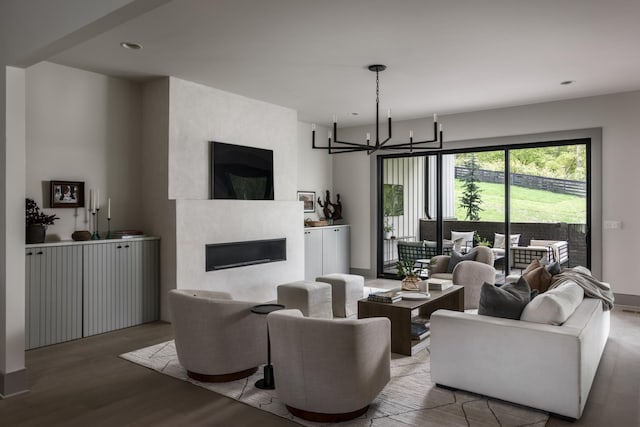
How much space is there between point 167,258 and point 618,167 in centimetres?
589

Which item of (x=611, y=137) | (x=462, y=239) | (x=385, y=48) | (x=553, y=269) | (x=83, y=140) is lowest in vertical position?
(x=553, y=269)

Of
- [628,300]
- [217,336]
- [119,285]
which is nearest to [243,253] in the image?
[119,285]

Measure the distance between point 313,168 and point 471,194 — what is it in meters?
2.78

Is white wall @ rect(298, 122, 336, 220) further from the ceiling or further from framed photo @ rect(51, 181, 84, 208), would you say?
framed photo @ rect(51, 181, 84, 208)

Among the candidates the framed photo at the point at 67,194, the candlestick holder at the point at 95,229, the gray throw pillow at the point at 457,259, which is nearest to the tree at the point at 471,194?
the gray throw pillow at the point at 457,259

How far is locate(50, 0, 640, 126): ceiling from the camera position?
341 cm

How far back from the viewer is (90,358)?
3947mm

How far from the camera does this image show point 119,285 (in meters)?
4.86

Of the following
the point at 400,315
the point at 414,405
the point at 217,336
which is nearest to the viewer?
the point at 414,405

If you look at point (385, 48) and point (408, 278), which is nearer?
point (385, 48)

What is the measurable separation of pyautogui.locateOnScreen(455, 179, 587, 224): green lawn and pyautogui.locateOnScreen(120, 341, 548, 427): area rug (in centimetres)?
403

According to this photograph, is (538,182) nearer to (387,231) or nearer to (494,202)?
(494,202)

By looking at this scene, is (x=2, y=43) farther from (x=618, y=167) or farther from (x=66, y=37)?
(x=618, y=167)

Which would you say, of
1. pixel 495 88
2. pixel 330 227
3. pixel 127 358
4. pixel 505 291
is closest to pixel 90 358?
pixel 127 358
